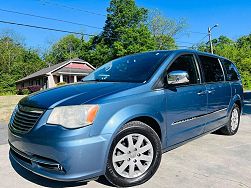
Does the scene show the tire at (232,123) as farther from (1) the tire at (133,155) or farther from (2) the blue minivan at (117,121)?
(1) the tire at (133,155)

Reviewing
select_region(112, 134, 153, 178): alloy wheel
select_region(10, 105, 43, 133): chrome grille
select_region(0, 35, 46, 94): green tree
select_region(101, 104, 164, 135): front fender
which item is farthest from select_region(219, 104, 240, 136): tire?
select_region(0, 35, 46, 94): green tree

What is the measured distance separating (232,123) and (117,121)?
364cm

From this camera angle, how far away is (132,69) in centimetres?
415

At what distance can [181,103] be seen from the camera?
3.90 meters

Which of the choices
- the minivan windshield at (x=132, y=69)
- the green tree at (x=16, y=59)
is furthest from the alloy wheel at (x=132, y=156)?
the green tree at (x=16, y=59)

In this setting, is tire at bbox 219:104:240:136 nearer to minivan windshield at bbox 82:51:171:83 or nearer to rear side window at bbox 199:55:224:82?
rear side window at bbox 199:55:224:82

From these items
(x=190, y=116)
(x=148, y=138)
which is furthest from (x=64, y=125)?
A: (x=190, y=116)

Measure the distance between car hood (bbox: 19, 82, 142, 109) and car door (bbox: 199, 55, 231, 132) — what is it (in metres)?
1.73

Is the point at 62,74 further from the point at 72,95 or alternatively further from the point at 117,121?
the point at 117,121

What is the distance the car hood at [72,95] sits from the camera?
304 centimetres

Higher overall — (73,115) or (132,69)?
(132,69)

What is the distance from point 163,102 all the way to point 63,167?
1.51m

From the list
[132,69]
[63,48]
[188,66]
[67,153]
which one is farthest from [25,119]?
[63,48]

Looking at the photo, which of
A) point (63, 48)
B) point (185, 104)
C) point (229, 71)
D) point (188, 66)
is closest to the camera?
point (185, 104)
